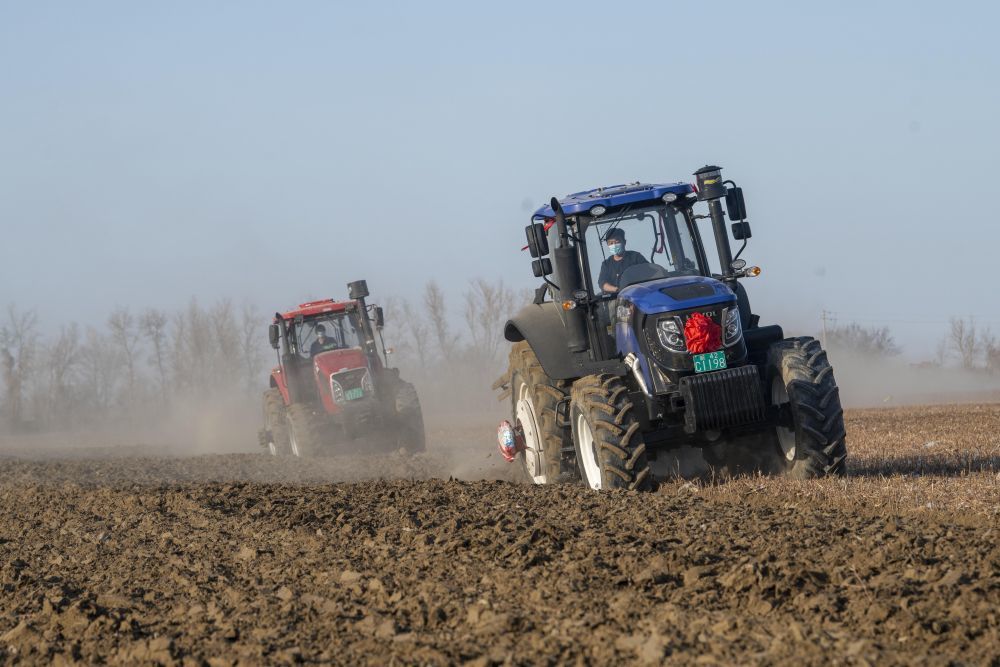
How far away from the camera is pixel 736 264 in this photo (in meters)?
9.62

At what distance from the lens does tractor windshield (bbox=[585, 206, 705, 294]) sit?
9727 mm

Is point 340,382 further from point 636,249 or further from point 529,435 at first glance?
point 636,249

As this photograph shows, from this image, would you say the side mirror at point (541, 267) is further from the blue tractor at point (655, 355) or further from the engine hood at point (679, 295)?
the engine hood at point (679, 295)

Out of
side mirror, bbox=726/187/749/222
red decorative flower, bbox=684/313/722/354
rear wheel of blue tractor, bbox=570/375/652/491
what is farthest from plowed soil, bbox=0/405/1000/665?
side mirror, bbox=726/187/749/222

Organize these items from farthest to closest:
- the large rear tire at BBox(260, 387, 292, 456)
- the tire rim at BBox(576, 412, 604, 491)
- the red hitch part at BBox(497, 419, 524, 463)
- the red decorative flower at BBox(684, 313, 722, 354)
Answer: the large rear tire at BBox(260, 387, 292, 456) < the red hitch part at BBox(497, 419, 524, 463) < the tire rim at BBox(576, 412, 604, 491) < the red decorative flower at BBox(684, 313, 722, 354)

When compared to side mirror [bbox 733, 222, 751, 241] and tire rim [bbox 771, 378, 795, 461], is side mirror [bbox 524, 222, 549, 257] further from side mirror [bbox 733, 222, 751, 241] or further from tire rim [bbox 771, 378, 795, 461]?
tire rim [bbox 771, 378, 795, 461]

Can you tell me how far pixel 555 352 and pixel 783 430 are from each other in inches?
78.4

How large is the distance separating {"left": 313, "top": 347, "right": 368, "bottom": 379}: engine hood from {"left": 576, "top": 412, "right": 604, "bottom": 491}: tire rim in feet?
30.9

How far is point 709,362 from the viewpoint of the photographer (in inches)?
346

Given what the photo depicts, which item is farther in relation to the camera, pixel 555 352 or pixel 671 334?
pixel 555 352

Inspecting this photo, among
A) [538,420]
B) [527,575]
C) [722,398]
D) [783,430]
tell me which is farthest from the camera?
[538,420]

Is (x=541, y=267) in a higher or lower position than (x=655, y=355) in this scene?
higher

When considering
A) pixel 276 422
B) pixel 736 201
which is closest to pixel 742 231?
pixel 736 201

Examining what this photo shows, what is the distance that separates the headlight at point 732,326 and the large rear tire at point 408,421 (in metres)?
9.84
